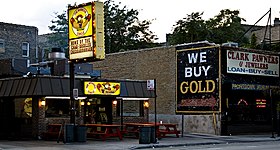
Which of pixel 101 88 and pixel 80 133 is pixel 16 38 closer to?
pixel 101 88

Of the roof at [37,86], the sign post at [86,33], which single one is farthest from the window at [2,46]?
the sign post at [86,33]

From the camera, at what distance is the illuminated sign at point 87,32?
87.9ft

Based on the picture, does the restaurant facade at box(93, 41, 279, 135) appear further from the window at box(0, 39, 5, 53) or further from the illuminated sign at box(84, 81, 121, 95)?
the window at box(0, 39, 5, 53)

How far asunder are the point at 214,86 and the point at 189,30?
2472 cm

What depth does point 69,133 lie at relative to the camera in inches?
1077

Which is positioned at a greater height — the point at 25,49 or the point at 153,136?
the point at 25,49

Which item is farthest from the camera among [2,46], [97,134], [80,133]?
[2,46]

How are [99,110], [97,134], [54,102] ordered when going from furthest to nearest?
[99,110]
[54,102]
[97,134]

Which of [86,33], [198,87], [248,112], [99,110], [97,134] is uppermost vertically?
[86,33]

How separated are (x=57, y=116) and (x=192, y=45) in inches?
454

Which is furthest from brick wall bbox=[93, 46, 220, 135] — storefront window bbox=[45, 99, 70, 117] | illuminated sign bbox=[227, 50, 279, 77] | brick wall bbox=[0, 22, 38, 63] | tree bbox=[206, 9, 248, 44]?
tree bbox=[206, 9, 248, 44]

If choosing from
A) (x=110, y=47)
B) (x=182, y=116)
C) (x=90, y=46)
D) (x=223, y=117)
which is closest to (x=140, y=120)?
(x=182, y=116)

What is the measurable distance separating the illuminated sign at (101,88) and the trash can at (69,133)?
4.33 meters

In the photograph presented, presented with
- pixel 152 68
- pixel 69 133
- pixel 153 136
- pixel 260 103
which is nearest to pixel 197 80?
pixel 152 68
